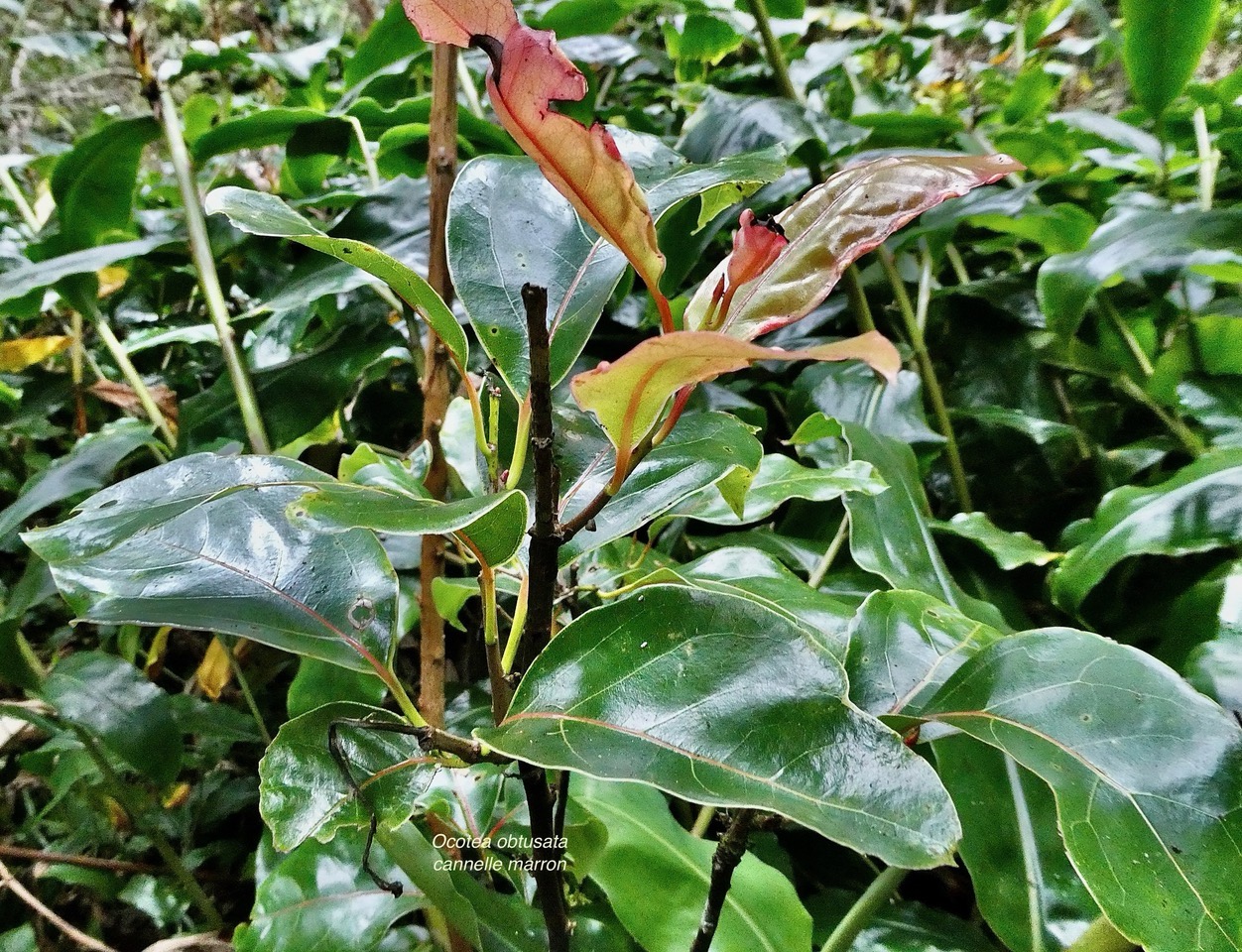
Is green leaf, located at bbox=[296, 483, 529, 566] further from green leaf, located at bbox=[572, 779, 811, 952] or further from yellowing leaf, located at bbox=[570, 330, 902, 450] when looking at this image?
green leaf, located at bbox=[572, 779, 811, 952]

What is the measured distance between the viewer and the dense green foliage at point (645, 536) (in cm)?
24

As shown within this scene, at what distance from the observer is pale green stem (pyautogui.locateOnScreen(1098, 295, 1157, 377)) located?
74cm

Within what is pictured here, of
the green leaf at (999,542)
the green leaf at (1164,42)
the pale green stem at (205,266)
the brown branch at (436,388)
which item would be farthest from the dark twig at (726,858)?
the green leaf at (1164,42)

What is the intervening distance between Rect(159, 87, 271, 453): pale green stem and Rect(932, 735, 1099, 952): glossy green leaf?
59 cm

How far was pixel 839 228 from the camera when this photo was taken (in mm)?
256

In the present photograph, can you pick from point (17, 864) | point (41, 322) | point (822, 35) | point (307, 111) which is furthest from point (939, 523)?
point (822, 35)

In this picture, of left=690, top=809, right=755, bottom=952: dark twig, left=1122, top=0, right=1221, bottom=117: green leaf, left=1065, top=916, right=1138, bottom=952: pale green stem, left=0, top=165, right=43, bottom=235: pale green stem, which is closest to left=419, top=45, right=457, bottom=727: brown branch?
left=690, top=809, right=755, bottom=952: dark twig

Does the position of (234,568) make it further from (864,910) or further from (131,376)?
(131,376)

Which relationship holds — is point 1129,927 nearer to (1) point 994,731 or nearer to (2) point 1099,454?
(1) point 994,731

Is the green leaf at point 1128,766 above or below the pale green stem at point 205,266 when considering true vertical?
below

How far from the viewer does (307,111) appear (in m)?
0.69

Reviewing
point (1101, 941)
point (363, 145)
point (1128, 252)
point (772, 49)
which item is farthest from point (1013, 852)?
point (772, 49)

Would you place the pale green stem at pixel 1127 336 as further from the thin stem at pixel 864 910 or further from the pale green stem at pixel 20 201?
the pale green stem at pixel 20 201

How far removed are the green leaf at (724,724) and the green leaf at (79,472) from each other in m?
0.51
